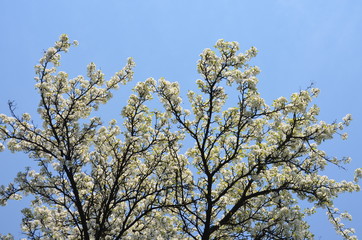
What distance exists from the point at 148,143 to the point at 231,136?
4327 millimetres

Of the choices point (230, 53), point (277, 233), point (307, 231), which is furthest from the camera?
point (307, 231)

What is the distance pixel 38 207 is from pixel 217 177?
31.0 feet

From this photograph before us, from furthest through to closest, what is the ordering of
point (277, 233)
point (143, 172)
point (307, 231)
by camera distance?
point (143, 172)
point (307, 231)
point (277, 233)

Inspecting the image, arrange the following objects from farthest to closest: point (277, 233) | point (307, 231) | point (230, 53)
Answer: point (307, 231) < point (230, 53) < point (277, 233)

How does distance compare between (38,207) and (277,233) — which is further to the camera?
(38,207)

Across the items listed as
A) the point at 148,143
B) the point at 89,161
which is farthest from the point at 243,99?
the point at 89,161

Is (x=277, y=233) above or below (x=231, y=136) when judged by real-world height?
below

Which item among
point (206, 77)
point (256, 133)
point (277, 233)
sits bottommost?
point (277, 233)

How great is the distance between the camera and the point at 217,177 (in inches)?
655

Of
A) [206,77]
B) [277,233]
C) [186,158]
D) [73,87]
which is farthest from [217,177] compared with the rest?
[73,87]

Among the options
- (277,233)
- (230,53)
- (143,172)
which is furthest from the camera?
(143,172)

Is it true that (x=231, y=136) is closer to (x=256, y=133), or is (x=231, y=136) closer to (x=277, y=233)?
(x=256, y=133)

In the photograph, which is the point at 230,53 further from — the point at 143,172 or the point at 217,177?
the point at 143,172

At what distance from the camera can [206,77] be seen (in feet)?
52.0
